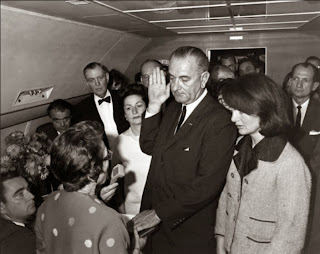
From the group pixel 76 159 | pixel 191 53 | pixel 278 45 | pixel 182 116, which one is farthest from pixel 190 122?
pixel 278 45

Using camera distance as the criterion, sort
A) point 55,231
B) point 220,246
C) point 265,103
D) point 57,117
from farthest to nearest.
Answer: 1. point 57,117
2. point 220,246
3. point 265,103
4. point 55,231

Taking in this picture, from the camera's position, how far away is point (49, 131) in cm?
249

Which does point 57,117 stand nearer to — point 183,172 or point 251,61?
point 183,172

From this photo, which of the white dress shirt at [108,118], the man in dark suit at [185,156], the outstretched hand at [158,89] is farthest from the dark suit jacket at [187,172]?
the white dress shirt at [108,118]

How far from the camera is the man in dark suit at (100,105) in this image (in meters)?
2.60

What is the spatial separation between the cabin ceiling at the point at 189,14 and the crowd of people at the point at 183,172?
32 centimetres

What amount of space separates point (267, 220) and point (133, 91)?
1.48 metres

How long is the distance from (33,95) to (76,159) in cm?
88

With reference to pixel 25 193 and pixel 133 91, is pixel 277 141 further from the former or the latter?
pixel 25 193

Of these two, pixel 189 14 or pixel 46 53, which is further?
pixel 189 14

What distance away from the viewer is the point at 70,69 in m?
2.38

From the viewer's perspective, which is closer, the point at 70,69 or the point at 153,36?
the point at 70,69

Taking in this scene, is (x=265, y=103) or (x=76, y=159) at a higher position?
(x=265, y=103)

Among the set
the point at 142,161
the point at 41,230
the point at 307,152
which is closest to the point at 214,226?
the point at 142,161
